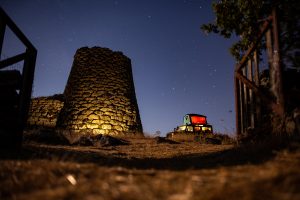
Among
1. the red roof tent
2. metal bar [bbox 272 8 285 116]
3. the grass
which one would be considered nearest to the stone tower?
the red roof tent

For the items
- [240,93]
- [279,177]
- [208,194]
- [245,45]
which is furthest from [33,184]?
[245,45]

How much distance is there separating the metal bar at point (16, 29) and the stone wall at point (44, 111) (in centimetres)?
1088

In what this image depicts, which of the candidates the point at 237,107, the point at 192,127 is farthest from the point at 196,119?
the point at 237,107

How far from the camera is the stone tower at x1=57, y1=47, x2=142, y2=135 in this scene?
14.7 metres

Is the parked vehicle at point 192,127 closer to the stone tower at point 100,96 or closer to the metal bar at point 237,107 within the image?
the stone tower at point 100,96

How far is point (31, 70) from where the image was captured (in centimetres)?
514

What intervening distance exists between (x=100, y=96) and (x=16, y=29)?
10.5 metres

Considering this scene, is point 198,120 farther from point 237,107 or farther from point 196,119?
point 237,107

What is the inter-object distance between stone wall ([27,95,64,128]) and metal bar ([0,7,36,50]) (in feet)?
35.7

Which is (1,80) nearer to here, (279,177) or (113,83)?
(279,177)

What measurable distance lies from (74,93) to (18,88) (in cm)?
1083

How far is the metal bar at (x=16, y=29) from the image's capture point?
4.48m

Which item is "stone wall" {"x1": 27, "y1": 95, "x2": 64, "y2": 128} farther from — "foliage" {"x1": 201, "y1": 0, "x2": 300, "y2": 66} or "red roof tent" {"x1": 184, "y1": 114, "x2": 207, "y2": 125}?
"foliage" {"x1": 201, "y1": 0, "x2": 300, "y2": 66}

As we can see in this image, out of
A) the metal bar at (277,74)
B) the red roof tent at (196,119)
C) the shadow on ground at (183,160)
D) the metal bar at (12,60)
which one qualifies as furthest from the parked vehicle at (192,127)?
the metal bar at (12,60)
